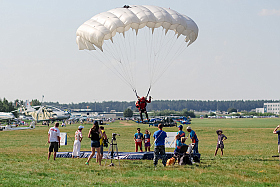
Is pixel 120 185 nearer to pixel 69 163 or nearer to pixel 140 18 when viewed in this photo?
pixel 69 163

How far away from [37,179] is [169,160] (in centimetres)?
527

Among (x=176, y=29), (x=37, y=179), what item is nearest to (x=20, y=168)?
(x=37, y=179)

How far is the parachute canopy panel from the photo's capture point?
19.8 metres

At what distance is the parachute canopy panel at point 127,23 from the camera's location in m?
19.8

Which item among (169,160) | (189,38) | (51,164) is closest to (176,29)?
(189,38)

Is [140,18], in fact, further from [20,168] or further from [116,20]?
[20,168]

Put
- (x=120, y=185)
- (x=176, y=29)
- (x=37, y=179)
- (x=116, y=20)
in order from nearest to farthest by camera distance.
A: (x=120, y=185), (x=37, y=179), (x=116, y=20), (x=176, y=29)

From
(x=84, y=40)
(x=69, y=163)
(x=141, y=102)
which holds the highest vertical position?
(x=84, y=40)

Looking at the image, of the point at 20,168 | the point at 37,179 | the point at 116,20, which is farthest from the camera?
the point at 116,20

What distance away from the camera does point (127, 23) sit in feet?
65.1

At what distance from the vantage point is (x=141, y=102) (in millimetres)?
21328

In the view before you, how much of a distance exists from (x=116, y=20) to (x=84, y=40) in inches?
107

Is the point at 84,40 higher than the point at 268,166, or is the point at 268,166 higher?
the point at 84,40

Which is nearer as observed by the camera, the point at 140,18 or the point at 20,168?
the point at 20,168
